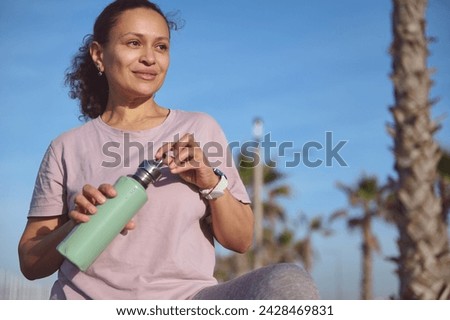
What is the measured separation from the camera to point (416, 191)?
429cm

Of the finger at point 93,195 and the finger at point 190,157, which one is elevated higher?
the finger at point 190,157

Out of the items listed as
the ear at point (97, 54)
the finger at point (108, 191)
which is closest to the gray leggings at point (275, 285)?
the finger at point (108, 191)

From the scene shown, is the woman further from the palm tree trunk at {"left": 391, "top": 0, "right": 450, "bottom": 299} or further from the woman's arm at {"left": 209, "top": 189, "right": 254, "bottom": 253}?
the palm tree trunk at {"left": 391, "top": 0, "right": 450, "bottom": 299}

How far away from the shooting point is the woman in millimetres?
1661

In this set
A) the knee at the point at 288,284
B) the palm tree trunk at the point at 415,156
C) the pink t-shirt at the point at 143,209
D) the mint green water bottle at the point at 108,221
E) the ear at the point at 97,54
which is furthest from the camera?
the palm tree trunk at the point at 415,156

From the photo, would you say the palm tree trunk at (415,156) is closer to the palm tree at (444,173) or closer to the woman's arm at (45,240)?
the woman's arm at (45,240)

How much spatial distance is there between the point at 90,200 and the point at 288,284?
1.78ft

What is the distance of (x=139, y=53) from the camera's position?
189 cm

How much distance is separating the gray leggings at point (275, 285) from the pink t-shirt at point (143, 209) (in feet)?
0.76

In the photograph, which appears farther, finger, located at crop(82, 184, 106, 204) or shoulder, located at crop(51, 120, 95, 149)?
shoulder, located at crop(51, 120, 95, 149)

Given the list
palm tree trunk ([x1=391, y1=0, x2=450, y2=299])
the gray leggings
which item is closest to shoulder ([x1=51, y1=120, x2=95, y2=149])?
the gray leggings

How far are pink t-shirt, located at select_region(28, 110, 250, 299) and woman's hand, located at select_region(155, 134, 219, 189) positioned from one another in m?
0.07

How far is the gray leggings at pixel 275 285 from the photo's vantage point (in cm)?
135
